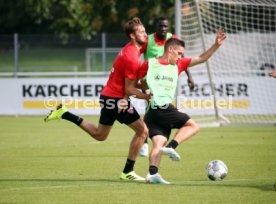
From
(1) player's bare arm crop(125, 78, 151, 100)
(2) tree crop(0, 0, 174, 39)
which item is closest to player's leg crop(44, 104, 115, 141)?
(1) player's bare arm crop(125, 78, 151, 100)

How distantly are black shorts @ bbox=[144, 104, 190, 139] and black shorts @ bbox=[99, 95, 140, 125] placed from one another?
42 centimetres

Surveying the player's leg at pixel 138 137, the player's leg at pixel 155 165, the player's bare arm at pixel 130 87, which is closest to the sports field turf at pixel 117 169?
the player's leg at pixel 155 165

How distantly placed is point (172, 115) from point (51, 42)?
17.3 meters

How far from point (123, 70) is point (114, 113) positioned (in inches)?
23.6

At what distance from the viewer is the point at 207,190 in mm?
9430

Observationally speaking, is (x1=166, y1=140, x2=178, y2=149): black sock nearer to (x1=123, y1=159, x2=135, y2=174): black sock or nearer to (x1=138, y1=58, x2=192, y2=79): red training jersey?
(x1=123, y1=159, x2=135, y2=174): black sock

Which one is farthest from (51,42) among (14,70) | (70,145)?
(70,145)

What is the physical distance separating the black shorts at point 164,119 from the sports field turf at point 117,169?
28.2 inches

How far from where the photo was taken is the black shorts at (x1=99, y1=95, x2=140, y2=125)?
421 inches

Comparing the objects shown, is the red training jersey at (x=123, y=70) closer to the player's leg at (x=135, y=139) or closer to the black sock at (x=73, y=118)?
the player's leg at (x=135, y=139)

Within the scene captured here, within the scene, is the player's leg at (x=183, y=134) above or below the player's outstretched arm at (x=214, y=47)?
below

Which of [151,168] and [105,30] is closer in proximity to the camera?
[151,168]

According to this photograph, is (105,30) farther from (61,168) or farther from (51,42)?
(61,168)

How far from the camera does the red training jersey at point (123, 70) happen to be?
10.6 m
